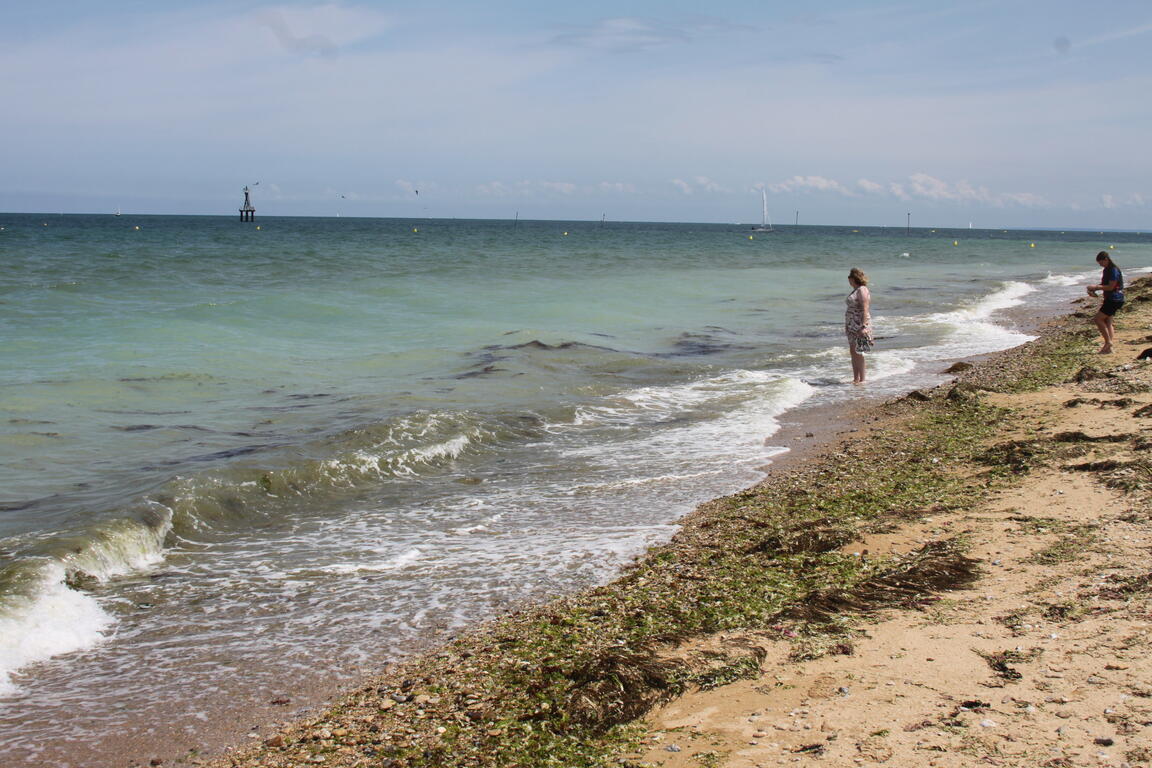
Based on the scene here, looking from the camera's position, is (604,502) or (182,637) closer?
(182,637)

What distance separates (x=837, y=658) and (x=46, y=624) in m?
4.33

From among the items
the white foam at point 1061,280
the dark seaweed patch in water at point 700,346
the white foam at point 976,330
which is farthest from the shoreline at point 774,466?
the white foam at point 1061,280

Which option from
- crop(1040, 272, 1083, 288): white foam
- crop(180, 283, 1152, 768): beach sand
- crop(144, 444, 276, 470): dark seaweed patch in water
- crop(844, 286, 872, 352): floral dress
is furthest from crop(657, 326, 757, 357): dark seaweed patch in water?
crop(1040, 272, 1083, 288): white foam

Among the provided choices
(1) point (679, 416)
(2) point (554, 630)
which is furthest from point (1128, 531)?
(1) point (679, 416)

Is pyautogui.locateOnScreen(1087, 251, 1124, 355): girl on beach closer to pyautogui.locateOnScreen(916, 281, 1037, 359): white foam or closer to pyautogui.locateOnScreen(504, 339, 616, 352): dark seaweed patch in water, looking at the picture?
pyautogui.locateOnScreen(916, 281, 1037, 359): white foam

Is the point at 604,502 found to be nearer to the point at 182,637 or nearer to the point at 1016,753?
the point at 182,637

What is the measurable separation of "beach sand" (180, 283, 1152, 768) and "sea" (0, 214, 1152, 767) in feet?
1.75

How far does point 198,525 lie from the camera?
7473 mm

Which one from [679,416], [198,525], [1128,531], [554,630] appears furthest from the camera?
[679,416]

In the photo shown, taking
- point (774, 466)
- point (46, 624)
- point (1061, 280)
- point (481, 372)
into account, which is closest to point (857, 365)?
point (774, 466)

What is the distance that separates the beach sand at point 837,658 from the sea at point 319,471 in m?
0.53

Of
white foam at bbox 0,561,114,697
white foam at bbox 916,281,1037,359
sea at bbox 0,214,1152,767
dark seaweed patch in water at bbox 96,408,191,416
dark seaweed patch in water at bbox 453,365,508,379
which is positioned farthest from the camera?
white foam at bbox 916,281,1037,359

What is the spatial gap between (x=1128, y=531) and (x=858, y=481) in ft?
7.68

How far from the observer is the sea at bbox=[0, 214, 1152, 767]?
16.3 feet
